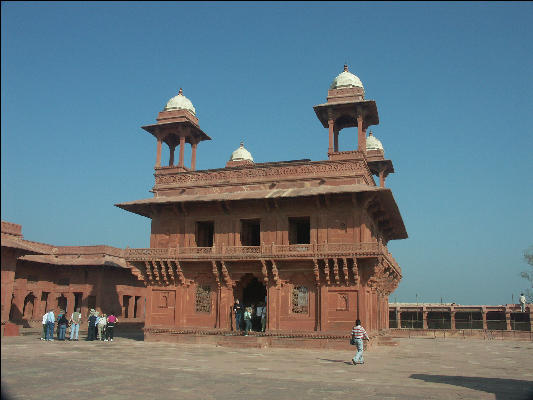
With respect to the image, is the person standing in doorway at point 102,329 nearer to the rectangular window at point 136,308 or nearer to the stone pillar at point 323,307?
the stone pillar at point 323,307

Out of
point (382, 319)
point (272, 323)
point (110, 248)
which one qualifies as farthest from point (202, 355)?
point (110, 248)

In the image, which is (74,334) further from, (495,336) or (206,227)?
(495,336)

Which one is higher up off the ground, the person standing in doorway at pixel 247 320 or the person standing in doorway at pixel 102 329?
the person standing in doorway at pixel 247 320

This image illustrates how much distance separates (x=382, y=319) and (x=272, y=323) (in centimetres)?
1097

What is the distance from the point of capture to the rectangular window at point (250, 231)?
2575 centimetres

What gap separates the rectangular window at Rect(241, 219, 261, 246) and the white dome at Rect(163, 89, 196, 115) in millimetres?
8024

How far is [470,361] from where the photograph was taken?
705 inches

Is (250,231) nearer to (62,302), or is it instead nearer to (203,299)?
(203,299)

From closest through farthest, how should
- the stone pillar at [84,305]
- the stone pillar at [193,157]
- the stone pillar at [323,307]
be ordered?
the stone pillar at [323,307] < the stone pillar at [193,157] < the stone pillar at [84,305]

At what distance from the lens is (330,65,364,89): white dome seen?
26000 mm

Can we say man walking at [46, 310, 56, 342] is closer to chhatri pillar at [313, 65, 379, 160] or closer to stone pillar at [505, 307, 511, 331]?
chhatri pillar at [313, 65, 379, 160]

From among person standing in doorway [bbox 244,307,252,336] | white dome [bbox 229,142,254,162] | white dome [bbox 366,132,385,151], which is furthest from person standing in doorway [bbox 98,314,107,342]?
white dome [bbox 366,132,385,151]

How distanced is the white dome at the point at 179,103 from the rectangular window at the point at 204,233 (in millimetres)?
7038

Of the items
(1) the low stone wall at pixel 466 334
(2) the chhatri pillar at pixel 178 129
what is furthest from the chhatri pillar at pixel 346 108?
(1) the low stone wall at pixel 466 334
